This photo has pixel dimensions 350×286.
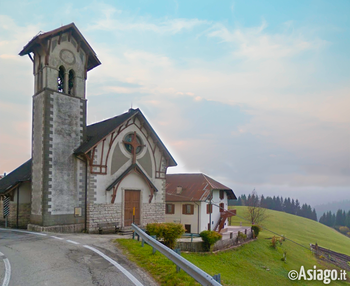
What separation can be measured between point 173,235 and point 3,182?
57.7 ft

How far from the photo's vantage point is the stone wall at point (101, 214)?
21.7m

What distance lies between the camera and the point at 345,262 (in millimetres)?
41500

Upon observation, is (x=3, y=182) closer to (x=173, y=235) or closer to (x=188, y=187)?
(x=173, y=235)

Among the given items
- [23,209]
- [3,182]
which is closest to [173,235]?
[23,209]

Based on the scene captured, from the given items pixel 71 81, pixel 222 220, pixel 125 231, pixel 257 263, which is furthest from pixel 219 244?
pixel 71 81

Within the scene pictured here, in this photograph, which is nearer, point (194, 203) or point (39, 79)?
point (39, 79)

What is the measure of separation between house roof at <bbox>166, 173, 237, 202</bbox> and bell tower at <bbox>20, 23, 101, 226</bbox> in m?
17.6

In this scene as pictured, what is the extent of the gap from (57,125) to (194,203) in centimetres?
2006

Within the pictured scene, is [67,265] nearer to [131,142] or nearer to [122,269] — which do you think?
[122,269]

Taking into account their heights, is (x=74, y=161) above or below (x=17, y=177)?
above

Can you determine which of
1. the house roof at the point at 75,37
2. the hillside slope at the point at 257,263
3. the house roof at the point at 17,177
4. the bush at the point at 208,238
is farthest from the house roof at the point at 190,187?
the house roof at the point at 75,37

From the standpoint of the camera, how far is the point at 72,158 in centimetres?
2191

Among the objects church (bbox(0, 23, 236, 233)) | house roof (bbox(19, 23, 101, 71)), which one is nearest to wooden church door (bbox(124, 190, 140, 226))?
church (bbox(0, 23, 236, 233))

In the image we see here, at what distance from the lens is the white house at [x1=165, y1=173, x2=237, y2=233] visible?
36.7 metres
